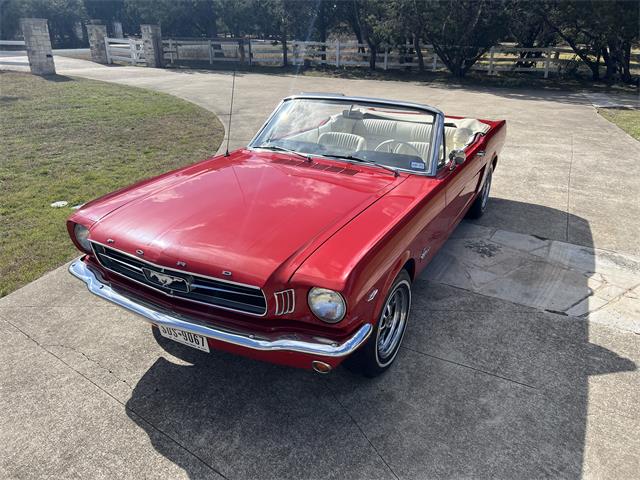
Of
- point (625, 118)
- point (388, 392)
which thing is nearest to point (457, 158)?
point (388, 392)

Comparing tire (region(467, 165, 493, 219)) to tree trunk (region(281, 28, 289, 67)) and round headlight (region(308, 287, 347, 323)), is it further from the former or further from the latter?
tree trunk (region(281, 28, 289, 67))

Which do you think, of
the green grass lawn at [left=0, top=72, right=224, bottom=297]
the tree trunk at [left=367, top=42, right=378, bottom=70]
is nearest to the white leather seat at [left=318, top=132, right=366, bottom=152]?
the green grass lawn at [left=0, top=72, right=224, bottom=297]

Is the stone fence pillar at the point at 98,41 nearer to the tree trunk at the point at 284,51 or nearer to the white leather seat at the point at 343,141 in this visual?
the tree trunk at the point at 284,51

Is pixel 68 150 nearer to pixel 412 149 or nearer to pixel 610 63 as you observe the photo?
pixel 412 149

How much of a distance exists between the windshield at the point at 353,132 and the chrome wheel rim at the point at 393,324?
3.34 ft

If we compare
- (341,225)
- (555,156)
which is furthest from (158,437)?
(555,156)

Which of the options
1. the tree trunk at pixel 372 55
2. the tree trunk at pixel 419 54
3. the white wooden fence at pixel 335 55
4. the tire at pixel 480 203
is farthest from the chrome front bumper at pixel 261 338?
the tree trunk at pixel 372 55

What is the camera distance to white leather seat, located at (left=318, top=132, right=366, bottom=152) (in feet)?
12.7

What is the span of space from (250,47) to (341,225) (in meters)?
26.0

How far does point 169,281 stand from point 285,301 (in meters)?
0.68

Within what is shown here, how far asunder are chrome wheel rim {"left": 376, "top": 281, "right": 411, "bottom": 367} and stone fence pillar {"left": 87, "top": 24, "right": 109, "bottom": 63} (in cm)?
2764

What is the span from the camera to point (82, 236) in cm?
313

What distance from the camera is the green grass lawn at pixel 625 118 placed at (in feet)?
34.1

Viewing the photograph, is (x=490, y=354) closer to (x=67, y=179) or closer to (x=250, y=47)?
(x=67, y=179)
